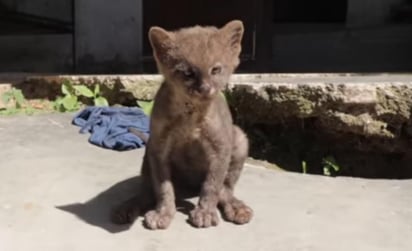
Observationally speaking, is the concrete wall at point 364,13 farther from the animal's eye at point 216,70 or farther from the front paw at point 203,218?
the animal's eye at point 216,70

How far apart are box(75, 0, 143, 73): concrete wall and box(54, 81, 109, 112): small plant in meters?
1.36

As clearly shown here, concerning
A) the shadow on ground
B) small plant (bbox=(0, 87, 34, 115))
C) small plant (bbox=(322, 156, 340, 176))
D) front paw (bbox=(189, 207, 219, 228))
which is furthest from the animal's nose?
small plant (bbox=(0, 87, 34, 115))

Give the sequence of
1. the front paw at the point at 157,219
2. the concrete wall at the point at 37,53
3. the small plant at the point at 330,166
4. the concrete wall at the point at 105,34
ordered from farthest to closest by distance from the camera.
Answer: the concrete wall at the point at 37,53 < the concrete wall at the point at 105,34 < the small plant at the point at 330,166 < the front paw at the point at 157,219

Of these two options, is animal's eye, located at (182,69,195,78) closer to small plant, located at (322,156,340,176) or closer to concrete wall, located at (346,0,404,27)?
small plant, located at (322,156,340,176)

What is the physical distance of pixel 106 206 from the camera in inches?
179

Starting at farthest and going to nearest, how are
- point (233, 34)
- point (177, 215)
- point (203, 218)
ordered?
point (177, 215) < point (203, 218) < point (233, 34)

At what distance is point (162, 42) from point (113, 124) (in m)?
2.11

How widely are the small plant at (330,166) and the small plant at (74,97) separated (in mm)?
1980

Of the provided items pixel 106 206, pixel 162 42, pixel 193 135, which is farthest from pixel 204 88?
pixel 106 206

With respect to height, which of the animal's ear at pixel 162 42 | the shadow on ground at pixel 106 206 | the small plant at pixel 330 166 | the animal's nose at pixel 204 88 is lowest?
the small plant at pixel 330 166

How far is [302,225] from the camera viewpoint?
171 inches

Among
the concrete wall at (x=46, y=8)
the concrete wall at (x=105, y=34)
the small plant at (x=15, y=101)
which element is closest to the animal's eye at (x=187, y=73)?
the small plant at (x=15, y=101)

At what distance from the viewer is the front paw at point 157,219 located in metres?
4.21

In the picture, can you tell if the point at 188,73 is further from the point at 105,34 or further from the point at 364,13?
the point at 364,13
